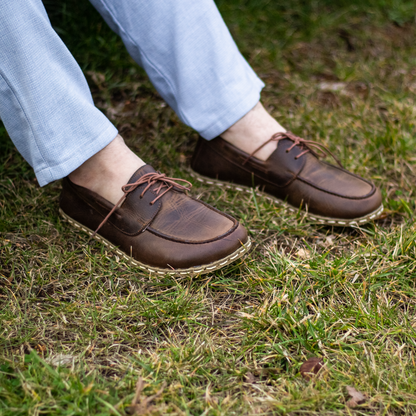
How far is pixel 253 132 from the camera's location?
1.75 metres

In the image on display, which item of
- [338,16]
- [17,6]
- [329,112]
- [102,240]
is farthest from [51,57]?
[338,16]

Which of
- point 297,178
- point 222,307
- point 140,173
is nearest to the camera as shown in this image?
point 222,307

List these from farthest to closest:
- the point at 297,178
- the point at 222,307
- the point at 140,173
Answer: the point at 297,178 → the point at 140,173 → the point at 222,307

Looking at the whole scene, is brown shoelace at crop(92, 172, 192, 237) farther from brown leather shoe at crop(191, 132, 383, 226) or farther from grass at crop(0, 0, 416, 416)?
brown leather shoe at crop(191, 132, 383, 226)

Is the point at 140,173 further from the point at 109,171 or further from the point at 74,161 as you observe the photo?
the point at 74,161

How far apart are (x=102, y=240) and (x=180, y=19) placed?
34.8 inches

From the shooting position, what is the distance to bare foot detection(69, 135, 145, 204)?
4.86 feet

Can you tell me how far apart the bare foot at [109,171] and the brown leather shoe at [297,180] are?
0.46 m

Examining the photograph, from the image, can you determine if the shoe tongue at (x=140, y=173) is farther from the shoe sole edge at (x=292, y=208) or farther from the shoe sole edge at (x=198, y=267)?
the shoe sole edge at (x=292, y=208)

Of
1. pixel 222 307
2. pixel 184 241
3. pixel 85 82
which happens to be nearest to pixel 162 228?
pixel 184 241

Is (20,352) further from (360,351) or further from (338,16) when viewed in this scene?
(338,16)

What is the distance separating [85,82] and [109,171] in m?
0.31

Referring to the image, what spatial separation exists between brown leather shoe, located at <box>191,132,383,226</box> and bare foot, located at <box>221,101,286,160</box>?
0.02 metres

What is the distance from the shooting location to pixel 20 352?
1210 millimetres
